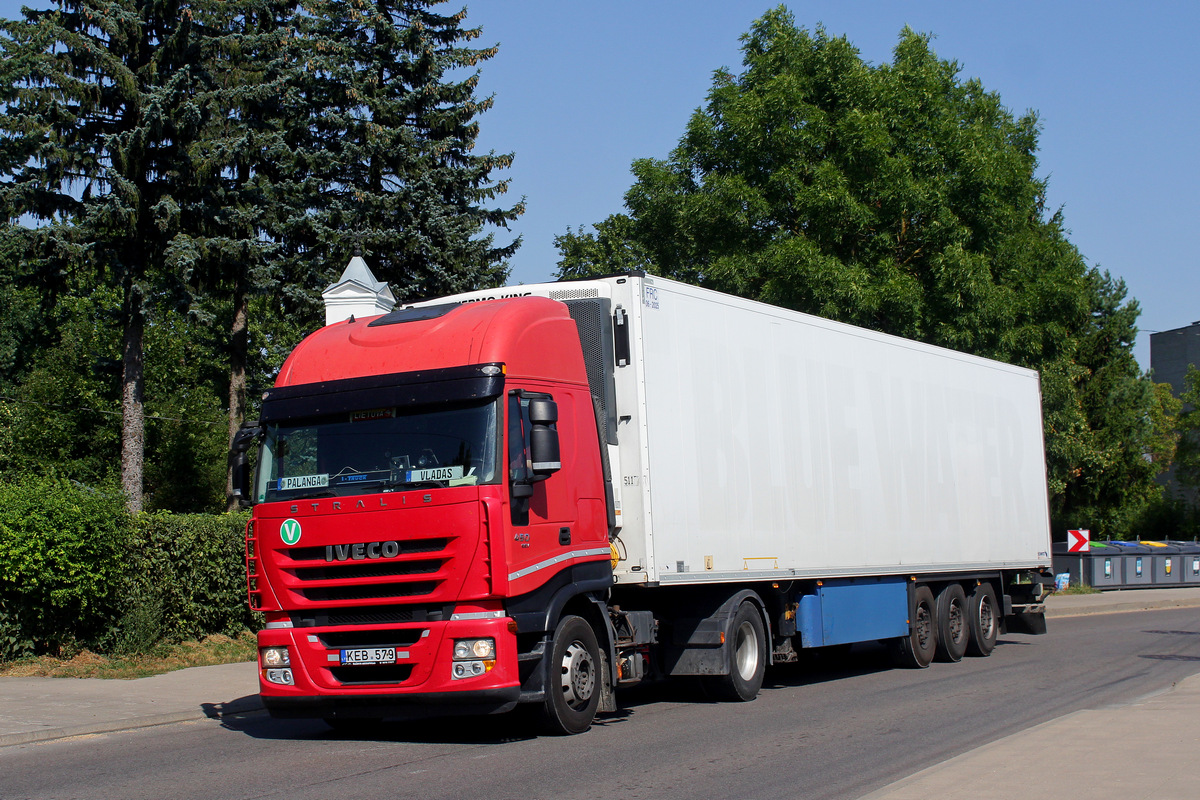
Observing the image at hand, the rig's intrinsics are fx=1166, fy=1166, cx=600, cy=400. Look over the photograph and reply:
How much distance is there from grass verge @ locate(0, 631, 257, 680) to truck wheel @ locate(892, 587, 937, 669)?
8.71 meters

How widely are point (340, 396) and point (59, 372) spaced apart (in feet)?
132

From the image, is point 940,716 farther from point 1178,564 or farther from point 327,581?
point 1178,564

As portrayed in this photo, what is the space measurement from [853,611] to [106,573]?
356 inches

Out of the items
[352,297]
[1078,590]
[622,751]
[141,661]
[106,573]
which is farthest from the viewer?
[1078,590]

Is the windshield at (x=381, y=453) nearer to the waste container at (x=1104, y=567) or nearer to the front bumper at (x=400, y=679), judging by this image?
the front bumper at (x=400, y=679)

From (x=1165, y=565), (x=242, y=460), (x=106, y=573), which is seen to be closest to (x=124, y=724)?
(x=242, y=460)

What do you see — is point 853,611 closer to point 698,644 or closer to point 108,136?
point 698,644

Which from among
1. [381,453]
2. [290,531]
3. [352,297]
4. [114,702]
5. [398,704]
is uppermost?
[352,297]

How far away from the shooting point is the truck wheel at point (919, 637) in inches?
605

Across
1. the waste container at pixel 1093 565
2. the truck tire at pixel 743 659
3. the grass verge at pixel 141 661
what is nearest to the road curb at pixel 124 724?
the grass verge at pixel 141 661

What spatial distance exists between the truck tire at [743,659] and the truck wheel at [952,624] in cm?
494

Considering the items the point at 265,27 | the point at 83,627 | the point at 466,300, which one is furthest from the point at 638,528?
the point at 265,27

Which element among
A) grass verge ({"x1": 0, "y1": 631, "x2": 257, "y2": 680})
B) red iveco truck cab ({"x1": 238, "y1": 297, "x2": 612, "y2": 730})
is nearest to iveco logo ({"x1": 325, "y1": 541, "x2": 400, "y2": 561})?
red iveco truck cab ({"x1": 238, "y1": 297, "x2": 612, "y2": 730})

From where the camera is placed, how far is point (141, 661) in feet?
47.9
